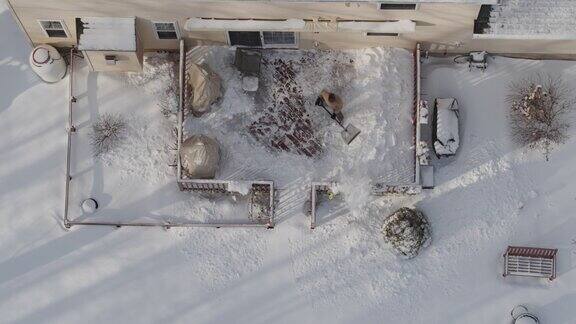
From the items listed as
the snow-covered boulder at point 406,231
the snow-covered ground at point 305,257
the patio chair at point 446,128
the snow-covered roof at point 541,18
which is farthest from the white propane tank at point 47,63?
the snow-covered roof at point 541,18

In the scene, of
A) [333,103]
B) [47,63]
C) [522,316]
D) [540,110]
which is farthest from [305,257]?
[47,63]

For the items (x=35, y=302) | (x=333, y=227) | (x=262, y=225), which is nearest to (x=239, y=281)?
(x=262, y=225)

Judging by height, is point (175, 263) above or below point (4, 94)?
below

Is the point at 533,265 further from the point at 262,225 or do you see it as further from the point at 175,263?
the point at 175,263

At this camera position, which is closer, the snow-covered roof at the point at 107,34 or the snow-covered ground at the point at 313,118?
the snow-covered roof at the point at 107,34

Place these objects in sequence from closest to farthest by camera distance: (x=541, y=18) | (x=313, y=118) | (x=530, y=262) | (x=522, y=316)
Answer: (x=541, y=18) < (x=522, y=316) < (x=530, y=262) < (x=313, y=118)

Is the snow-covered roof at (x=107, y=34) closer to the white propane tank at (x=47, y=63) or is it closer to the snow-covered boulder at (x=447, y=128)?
the white propane tank at (x=47, y=63)

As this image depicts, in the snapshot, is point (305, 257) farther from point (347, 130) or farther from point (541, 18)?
point (541, 18)
